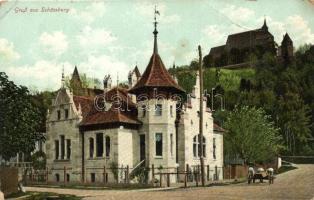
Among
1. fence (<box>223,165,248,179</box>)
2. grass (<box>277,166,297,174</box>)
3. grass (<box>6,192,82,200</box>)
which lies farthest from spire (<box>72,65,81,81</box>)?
grass (<box>277,166,297,174</box>)

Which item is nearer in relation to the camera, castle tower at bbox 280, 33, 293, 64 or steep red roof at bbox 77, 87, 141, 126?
castle tower at bbox 280, 33, 293, 64

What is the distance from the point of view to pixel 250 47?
9.66m

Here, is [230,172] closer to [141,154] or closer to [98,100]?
[141,154]

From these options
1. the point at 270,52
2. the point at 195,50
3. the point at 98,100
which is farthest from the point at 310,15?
the point at 98,100

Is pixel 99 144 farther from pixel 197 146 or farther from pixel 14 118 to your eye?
pixel 14 118

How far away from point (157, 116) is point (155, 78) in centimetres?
106

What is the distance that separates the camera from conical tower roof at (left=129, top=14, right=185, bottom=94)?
9.75m

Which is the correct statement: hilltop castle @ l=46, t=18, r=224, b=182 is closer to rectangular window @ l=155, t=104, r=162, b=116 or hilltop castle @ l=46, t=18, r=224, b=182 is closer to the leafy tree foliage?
rectangular window @ l=155, t=104, r=162, b=116

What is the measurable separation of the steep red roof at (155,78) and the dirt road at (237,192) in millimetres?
1642

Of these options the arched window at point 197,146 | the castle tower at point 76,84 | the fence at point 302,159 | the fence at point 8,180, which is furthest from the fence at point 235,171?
the fence at point 8,180

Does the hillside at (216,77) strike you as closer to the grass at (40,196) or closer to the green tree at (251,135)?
the green tree at (251,135)

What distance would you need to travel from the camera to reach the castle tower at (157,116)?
10859mm

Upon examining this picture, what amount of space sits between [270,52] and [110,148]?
3.43 meters

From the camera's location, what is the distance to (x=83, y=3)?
9.16m
